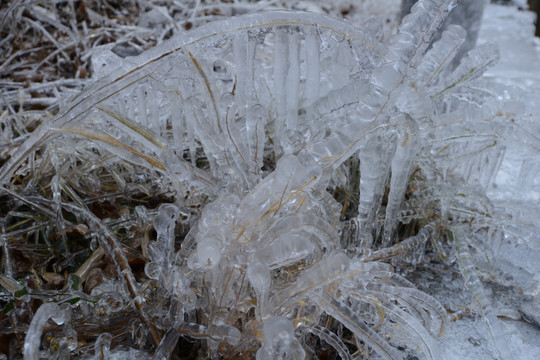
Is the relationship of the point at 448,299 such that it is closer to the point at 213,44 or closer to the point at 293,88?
the point at 293,88

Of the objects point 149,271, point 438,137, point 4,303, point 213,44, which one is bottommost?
point 4,303

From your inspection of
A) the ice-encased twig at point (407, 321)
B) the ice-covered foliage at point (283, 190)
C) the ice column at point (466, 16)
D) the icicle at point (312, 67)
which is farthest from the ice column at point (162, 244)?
the ice column at point (466, 16)

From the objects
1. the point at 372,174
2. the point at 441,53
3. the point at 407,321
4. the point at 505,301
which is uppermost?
the point at 441,53

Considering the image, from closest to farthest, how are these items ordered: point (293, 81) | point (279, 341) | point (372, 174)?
point (279, 341) < point (372, 174) < point (293, 81)

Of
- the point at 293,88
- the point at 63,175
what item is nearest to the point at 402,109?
the point at 293,88

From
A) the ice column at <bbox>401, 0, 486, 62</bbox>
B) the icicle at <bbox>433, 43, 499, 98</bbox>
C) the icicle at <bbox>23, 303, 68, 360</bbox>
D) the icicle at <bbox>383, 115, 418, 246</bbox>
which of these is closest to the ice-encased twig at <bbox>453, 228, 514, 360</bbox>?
the icicle at <bbox>383, 115, 418, 246</bbox>

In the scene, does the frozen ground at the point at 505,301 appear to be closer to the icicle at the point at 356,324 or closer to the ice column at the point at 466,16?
the icicle at the point at 356,324

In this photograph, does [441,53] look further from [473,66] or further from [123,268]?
[123,268]

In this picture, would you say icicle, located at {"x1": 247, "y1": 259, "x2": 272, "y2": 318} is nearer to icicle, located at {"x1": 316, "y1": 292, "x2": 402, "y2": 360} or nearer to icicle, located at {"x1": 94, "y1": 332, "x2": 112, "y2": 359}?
icicle, located at {"x1": 316, "y1": 292, "x2": 402, "y2": 360}

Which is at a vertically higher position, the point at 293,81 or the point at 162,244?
the point at 293,81

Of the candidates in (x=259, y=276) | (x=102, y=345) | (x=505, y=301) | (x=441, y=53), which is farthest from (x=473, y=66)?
(x=102, y=345)
